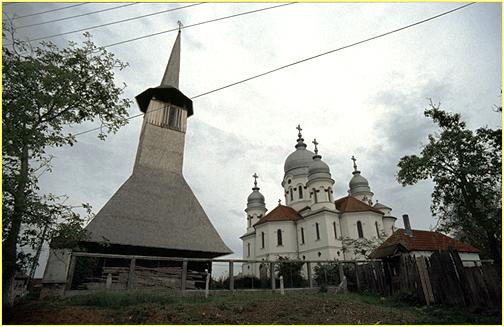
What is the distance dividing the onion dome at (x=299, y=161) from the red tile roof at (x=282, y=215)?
20.1ft

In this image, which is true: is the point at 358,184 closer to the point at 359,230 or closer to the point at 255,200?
the point at 359,230

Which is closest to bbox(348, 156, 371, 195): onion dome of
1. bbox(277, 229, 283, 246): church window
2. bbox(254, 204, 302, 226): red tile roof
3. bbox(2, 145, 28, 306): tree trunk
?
bbox(254, 204, 302, 226): red tile roof

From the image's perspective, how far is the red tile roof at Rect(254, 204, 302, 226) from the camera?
1414 inches

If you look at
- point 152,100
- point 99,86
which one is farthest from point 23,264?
point 152,100

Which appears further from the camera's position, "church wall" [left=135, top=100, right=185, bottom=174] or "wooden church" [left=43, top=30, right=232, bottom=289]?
"church wall" [left=135, top=100, right=185, bottom=174]

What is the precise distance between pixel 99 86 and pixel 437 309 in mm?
14331

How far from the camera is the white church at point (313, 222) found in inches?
1244

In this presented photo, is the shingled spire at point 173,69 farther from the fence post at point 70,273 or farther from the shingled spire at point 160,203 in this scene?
the fence post at point 70,273

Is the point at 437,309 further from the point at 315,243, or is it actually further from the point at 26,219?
the point at 315,243

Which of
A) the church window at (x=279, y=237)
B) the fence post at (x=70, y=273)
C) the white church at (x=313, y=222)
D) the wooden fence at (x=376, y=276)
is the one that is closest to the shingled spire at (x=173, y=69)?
the wooden fence at (x=376, y=276)

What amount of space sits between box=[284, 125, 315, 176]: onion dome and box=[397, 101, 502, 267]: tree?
870 inches

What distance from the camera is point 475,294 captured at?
9.20 m

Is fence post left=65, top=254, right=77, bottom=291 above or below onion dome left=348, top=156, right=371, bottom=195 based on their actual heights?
below

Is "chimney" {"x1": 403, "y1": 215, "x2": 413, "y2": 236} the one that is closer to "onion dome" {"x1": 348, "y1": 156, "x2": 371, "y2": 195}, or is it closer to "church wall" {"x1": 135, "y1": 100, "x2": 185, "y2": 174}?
"church wall" {"x1": 135, "y1": 100, "x2": 185, "y2": 174}
